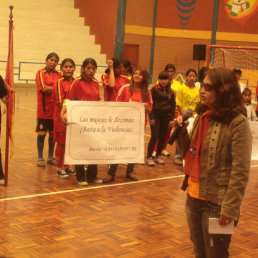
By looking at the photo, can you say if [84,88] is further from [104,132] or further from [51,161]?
[51,161]

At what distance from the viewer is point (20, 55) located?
20641 millimetres

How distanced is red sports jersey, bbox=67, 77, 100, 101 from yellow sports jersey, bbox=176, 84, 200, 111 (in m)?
1.94

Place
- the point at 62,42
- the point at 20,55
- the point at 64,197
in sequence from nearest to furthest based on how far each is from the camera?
1. the point at 64,197
2. the point at 20,55
3. the point at 62,42

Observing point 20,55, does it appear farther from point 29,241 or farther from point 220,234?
point 220,234

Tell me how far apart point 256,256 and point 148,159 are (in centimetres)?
334

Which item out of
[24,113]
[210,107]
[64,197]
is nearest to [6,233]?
[64,197]

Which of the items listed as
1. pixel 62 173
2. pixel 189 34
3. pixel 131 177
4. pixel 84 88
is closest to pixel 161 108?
pixel 131 177

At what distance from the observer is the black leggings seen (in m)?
6.88

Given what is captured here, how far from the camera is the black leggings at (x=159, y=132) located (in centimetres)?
688

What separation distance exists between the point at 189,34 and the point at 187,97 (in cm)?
1765

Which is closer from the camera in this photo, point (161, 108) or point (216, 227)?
point (216, 227)

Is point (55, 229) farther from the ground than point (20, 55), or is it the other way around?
point (20, 55)

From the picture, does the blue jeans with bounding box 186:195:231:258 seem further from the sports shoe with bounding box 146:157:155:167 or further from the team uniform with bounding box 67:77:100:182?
the sports shoe with bounding box 146:157:155:167

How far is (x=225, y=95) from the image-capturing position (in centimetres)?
248
